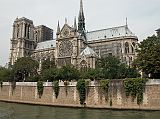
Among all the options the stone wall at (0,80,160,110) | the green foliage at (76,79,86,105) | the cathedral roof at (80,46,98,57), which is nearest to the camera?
the stone wall at (0,80,160,110)

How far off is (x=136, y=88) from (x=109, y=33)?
44.2 m

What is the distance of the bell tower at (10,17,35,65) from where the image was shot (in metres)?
92.6

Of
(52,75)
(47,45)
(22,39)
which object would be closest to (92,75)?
(52,75)

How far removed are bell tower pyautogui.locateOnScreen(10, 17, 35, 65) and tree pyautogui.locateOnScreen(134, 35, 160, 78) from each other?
58.6 m

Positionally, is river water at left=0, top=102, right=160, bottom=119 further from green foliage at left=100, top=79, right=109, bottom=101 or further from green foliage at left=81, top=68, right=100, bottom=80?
green foliage at left=81, top=68, right=100, bottom=80

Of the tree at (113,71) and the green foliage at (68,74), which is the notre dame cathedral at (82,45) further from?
the tree at (113,71)

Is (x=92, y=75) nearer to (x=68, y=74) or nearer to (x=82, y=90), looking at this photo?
(x=68, y=74)

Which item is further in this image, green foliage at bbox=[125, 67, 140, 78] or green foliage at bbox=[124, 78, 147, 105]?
green foliage at bbox=[125, 67, 140, 78]

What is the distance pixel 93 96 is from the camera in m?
41.2

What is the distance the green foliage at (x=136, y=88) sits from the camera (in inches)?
1448

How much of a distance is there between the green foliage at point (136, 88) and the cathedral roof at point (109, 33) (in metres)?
39.2

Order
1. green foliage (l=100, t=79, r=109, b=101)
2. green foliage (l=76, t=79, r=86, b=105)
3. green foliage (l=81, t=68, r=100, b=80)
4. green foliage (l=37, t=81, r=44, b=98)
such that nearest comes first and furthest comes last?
green foliage (l=100, t=79, r=109, b=101) → green foliage (l=76, t=79, r=86, b=105) → green foliage (l=37, t=81, r=44, b=98) → green foliage (l=81, t=68, r=100, b=80)

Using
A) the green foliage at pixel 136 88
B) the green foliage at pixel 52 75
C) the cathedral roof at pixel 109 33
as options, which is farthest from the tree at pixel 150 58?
the cathedral roof at pixel 109 33

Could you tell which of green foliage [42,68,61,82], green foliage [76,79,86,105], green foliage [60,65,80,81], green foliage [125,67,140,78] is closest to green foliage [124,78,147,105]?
green foliage [76,79,86,105]
